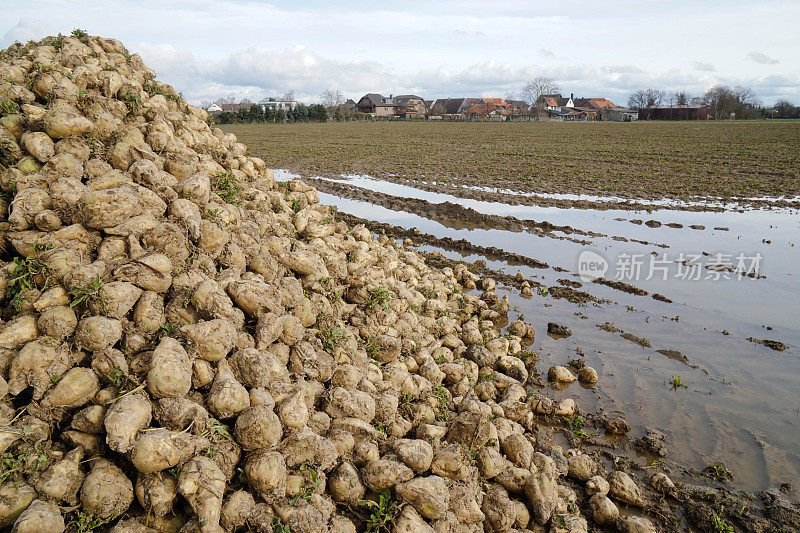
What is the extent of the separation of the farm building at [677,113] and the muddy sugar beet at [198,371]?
101 metres

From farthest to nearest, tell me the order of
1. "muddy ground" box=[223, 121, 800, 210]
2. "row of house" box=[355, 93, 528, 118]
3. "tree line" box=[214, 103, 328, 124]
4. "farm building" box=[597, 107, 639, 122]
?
1. "row of house" box=[355, 93, 528, 118]
2. "farm building" box=[597, 107, 639, 122]
3. "tree line" box=[214, 103, 328, 124]
4. "muddy ground" box=[223, 121, 800, 210]

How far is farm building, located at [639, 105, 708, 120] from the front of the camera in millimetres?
86875

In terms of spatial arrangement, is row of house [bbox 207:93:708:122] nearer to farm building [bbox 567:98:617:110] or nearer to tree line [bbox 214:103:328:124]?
farm building [bbox 567:98:617:110]

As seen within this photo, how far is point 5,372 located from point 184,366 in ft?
4.04

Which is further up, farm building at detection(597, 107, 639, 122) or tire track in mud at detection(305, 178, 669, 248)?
farm building at detection(597, 107, 639, 122)

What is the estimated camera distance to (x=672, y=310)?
27.9ft

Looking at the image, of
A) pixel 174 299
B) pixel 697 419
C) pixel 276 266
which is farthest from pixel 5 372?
pixel 697 419

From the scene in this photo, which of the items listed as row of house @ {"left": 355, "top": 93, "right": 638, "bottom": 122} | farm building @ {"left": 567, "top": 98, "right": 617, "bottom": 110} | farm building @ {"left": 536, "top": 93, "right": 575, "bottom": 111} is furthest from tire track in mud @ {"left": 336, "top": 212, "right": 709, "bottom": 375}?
farm building @ {"left": 567, "top": 98, "right": 617, "bottom": 110}

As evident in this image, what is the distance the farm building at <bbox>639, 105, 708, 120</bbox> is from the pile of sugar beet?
10082cm

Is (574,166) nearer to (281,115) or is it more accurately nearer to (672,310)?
(672,310)

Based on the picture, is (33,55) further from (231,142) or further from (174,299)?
(174,299)

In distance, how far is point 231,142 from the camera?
289 inches

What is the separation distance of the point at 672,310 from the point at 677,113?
3829 inches

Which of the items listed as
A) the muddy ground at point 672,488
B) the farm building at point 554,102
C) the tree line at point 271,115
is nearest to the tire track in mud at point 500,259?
the muddy ground at point 672,488
